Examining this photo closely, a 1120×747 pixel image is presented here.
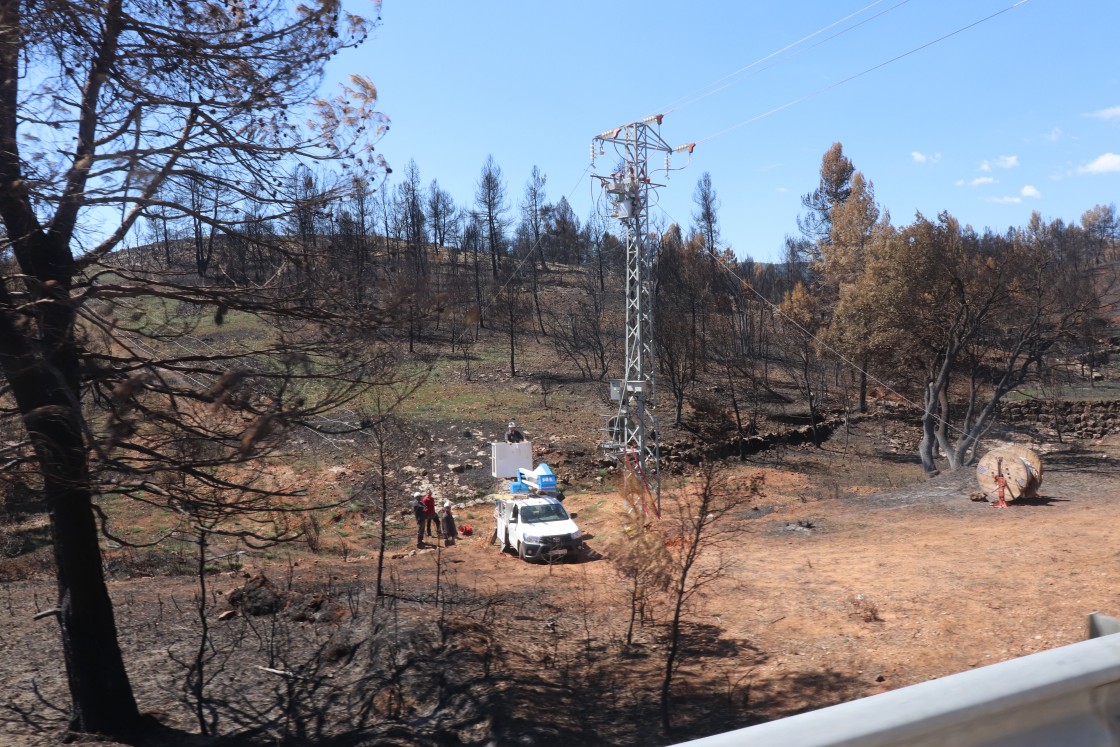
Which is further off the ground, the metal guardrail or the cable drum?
the metal guardrail

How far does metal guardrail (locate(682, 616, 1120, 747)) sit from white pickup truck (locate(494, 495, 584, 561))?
14022mm

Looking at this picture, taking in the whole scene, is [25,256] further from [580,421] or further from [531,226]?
[531,226]

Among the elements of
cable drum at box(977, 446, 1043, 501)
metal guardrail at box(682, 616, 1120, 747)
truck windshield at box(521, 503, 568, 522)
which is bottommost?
truck windshield at box(521, 503, 568, 522)

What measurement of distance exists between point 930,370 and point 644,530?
23.1 meters

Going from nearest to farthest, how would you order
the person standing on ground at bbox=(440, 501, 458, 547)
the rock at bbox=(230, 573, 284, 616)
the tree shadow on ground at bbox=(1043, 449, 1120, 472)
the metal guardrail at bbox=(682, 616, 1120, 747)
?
the metal guardrail at bbox=(682, 616, 1120, 747)
the rock at bbox=(230, 573, 284, 616)
the person standing on ground at bbox=(440, 501, 458, 547)
the tree shadow on ground at bbox=(1043, 449, 1120, 472)

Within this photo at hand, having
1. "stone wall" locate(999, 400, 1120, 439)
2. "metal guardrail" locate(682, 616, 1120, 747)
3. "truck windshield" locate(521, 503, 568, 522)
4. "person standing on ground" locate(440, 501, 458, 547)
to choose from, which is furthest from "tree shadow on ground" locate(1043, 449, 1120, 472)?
"metal guardrail" locate(682, 616, 1120, 747)

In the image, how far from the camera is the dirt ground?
315 inches

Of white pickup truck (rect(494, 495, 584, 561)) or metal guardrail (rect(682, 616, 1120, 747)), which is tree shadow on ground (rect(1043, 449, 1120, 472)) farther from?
metal guardrail (rect(682, 616, 1120, 747))

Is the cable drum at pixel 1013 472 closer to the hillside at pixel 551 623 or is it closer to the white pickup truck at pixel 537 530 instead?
the hillside at pixel 551 623

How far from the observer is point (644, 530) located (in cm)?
910

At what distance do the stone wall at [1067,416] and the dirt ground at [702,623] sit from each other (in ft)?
65.0

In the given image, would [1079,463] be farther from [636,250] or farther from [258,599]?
[258,599]

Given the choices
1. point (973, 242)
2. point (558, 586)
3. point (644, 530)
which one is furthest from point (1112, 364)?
point (644, 530)

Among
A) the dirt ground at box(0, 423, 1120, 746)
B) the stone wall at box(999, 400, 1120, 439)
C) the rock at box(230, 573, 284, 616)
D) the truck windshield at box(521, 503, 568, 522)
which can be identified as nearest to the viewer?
the dirt ground at box(0, 423, 1120, 746)
